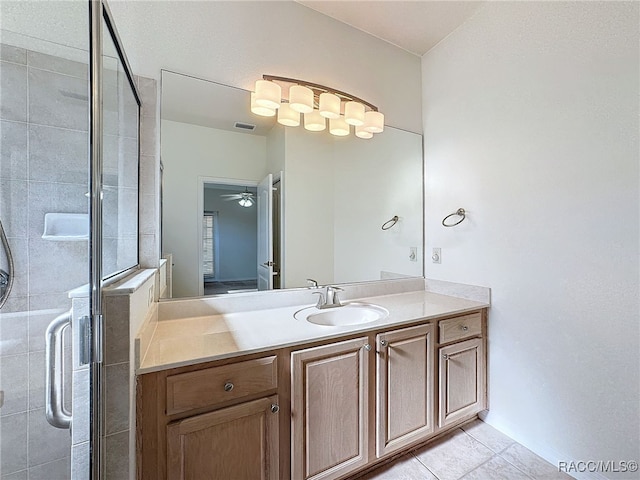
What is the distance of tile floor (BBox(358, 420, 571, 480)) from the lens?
142 centimetres

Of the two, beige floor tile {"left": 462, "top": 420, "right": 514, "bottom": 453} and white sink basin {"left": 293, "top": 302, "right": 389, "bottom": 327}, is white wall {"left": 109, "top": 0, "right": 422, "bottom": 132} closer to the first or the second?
white sink basin {"left": 293, "top": 302, "right": 389, "bottom": 327}

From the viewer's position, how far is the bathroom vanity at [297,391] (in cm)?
96

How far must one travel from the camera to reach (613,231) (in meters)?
1.26

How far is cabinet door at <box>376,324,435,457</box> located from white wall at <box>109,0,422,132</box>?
152 cm

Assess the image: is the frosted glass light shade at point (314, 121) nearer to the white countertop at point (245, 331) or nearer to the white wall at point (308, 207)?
the white wall at point (308, 207)

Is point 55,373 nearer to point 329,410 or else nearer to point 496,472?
point 329,410

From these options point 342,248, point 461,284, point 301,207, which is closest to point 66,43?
point 301,207

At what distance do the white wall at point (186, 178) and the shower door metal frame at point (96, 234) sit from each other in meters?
0.53

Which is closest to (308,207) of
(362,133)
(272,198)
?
(272,198)

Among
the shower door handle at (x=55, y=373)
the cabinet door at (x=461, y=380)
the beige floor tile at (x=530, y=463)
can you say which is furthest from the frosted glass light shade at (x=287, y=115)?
the beige floor tile at (x=530, y=463)

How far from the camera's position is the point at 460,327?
5.39ft

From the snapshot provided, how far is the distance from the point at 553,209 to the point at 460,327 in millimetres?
791

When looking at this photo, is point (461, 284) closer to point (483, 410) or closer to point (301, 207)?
point (483, 410)

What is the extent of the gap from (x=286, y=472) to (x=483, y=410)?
1345mm
